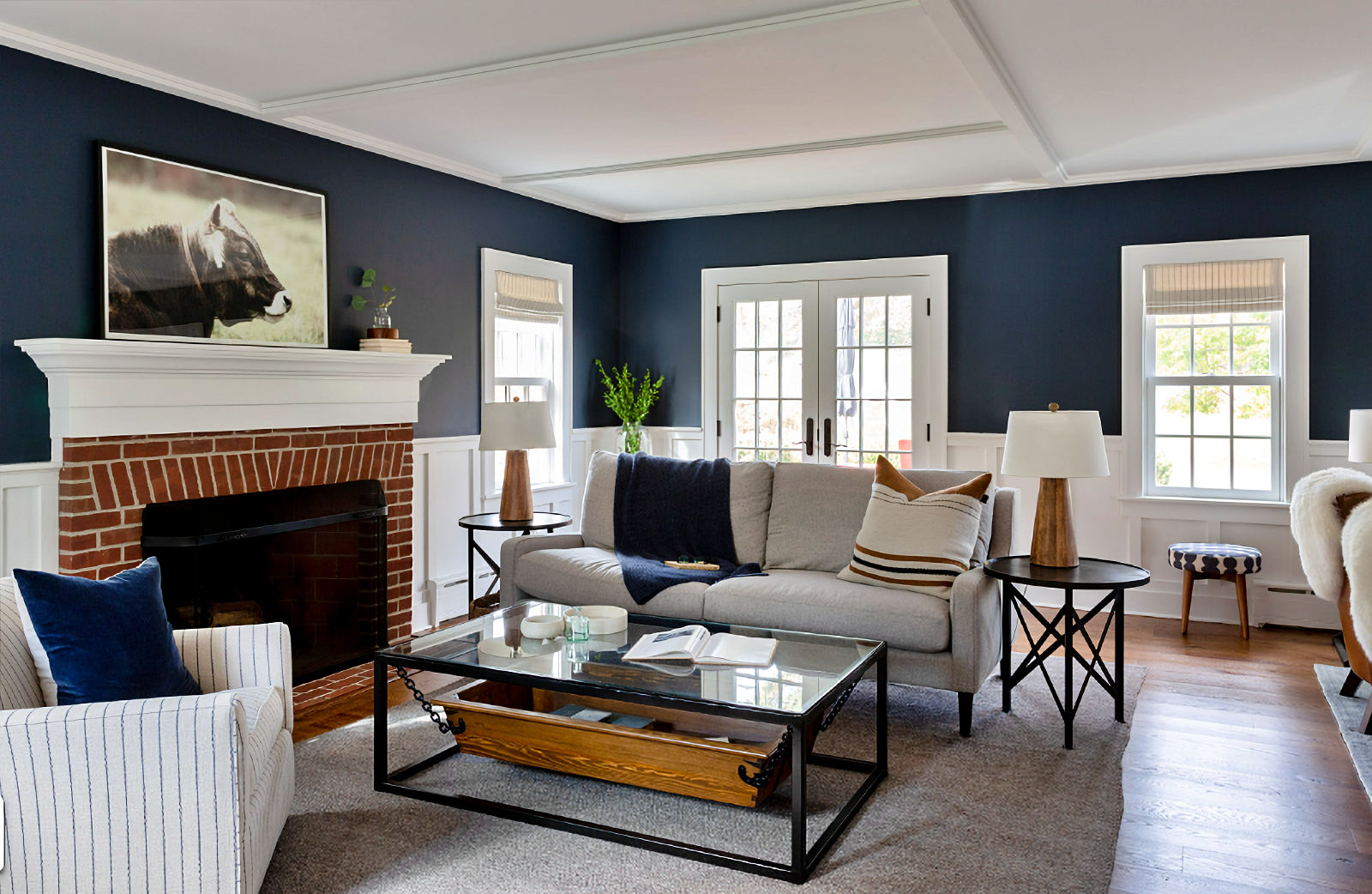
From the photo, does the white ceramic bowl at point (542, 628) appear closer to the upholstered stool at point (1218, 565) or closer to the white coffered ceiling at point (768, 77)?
the white coffered ceiling at point (768, 77)

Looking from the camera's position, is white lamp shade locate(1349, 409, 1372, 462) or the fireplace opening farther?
white lamp shade locate(1349, 409, 1372, 462)

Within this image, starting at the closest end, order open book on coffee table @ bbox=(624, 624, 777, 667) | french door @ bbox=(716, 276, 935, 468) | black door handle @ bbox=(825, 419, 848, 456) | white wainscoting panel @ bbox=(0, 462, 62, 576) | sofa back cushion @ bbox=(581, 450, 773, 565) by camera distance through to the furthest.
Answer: open book on coffee table @ bbox=(624, 624, 777, 667) → white wainscoting panel @ bbox=(0, 462, 62, 576) → sofa back cushion @ bbox=(581, 450, 773, 565) → french door @ bbox=(716, 276, 935, 468) → black door handle @ bbox=(825, 419, 848, 456)

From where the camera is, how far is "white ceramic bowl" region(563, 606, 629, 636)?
3.24 m

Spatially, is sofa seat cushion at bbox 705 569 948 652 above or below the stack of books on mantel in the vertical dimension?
below

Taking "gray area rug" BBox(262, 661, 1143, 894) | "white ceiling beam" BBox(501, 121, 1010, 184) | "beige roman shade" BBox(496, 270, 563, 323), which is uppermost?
"white ceiling beam" BBox(501, 121, 1010, 184)

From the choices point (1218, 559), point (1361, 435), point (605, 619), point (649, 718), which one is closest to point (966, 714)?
point (649, 718)

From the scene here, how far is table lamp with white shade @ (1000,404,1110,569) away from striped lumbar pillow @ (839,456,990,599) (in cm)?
23

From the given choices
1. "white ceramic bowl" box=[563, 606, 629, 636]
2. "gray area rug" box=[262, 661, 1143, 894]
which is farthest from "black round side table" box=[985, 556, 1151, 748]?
"white ceramic bowl" box=[563, 606, 629, 636]

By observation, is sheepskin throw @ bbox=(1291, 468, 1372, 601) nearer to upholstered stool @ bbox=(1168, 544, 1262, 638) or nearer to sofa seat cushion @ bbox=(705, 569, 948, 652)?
upholstered stool @ bbox=(1168, 544, 1262, 638)

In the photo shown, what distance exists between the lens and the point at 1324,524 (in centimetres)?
359

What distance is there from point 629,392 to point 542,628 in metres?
3.71

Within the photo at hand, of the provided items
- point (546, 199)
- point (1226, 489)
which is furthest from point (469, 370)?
point (1226, 489)

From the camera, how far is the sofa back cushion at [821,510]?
→ 165 inches

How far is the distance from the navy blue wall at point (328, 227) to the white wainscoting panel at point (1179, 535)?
2867 mm
